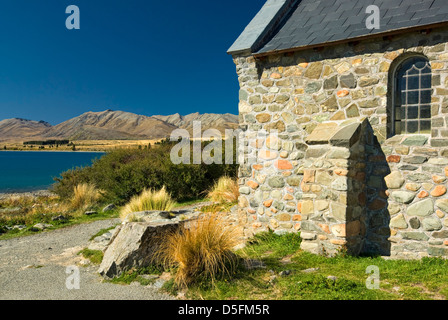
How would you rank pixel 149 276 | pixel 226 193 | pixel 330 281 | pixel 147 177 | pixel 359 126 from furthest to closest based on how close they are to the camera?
1. pixel 147 177
2. pixel 226 193
3. pixel 359 126
4. pixel 149 276
5. pixel 330 281

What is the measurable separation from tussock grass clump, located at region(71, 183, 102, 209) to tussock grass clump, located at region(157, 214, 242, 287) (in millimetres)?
9084

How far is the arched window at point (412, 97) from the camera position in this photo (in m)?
5.86

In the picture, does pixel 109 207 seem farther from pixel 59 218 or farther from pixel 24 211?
pixel 24 211

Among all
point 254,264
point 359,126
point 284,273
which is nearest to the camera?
point 284,273

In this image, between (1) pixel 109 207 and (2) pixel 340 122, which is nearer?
(2) pixel 340 122

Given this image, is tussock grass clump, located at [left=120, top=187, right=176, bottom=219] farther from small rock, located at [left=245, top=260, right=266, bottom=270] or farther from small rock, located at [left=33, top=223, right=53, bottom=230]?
small rock, located at [left=245, top=260, right=266, bottom=270]

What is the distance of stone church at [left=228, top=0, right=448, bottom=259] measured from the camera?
18.5 feet

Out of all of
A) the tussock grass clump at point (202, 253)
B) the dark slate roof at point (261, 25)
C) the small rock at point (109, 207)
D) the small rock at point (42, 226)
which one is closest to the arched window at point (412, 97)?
the dark slate roof at point (261, 25)

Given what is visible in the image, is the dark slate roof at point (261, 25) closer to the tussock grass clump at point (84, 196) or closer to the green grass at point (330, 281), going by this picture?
the green grass at point (330, 281)

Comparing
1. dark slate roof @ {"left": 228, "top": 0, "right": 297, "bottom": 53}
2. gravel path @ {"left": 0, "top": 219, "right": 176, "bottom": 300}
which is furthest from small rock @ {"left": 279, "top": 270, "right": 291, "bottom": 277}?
dark slate roof @ {"left": 228, "top": 0, "right": 297, "bottom": 53}

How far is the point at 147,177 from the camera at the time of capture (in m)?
13.2

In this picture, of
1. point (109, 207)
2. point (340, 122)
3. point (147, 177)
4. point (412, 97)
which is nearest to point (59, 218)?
point (109, 207)

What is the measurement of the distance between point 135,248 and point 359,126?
451 cm
